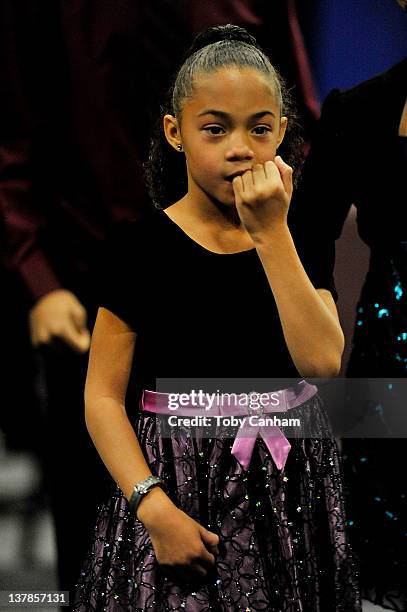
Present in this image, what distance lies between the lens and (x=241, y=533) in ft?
3.22

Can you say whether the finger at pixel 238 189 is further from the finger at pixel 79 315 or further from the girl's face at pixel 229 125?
the finger at pixel 79 315

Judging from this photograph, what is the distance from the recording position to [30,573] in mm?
1323

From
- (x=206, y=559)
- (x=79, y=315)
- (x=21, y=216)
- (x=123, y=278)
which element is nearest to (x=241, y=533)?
(x=206, y=559)

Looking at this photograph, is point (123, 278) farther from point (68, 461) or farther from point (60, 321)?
point (68, 461)

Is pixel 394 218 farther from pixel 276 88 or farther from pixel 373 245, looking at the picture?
pixel 276 88

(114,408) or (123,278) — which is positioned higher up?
(123,278)

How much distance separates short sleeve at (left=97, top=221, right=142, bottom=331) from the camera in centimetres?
104

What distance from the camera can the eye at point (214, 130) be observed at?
39.0 inches

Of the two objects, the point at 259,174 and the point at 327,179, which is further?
the point at 327,179

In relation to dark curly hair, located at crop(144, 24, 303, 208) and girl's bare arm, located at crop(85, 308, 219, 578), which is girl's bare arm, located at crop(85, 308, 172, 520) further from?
dark curly hair, located at crop(144, 24, 303, 208)

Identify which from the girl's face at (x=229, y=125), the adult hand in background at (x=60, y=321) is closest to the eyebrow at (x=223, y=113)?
the girl's face at (x=229, y=125)

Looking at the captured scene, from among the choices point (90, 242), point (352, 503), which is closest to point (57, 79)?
point (90, 242)

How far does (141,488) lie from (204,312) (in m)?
0.22

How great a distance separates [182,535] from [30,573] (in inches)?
→ 19.7
